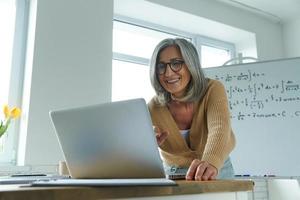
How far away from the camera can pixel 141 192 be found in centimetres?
57

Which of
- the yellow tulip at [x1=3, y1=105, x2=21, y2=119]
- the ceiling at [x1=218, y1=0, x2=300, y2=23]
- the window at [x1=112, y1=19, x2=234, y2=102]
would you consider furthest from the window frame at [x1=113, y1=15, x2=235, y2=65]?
the yellow tulip at [x1=3, y1=105, x2=21, y2=119]

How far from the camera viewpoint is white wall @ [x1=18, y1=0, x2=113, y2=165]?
2164mm

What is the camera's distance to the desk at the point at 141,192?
0.50 meters

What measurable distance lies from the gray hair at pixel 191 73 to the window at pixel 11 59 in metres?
1.33

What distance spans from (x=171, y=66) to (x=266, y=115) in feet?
4.92

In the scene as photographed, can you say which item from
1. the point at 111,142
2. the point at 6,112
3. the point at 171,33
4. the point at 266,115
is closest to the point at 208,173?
the point at 111,142

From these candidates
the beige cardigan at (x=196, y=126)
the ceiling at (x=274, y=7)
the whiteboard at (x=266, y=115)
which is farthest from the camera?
the ceiling at (x=274, y=7)

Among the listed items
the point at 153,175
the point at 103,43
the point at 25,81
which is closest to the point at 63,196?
the point at 153,175

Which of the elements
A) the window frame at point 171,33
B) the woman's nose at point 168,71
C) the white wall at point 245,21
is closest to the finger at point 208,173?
the woman's nose at point 168,71

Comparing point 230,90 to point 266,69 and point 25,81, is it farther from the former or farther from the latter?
point 25,81

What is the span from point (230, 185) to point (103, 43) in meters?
2.05

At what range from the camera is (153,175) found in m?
0.74

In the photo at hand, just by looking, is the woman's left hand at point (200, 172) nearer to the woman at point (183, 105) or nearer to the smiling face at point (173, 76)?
the woman at point (183, 105)

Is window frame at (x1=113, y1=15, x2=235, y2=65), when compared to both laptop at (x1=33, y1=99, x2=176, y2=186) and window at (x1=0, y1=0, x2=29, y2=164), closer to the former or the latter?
window at (x1=0, y1=0, x2=29, y2=164)
